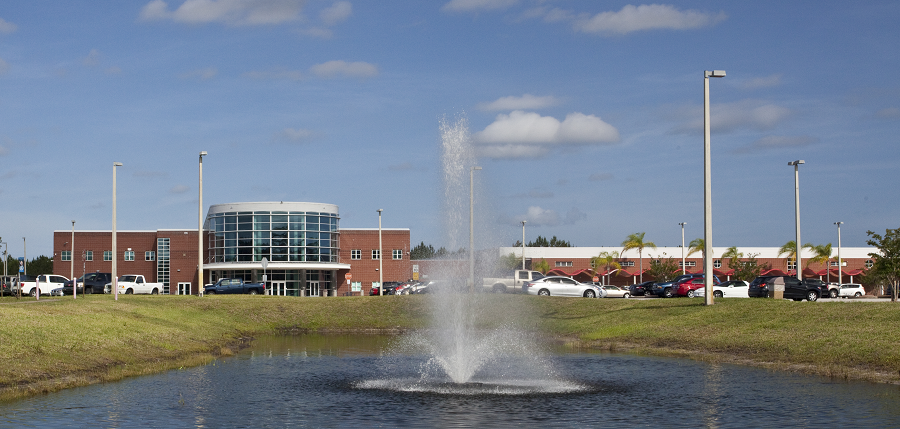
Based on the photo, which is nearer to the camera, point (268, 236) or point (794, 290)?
point (794, 290)

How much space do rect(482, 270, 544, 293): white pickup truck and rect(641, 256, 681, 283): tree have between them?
38.3m

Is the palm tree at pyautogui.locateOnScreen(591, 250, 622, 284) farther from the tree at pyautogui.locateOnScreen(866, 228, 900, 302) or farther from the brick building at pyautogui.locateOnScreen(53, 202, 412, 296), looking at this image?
the tree at pyautogui.locateOnScreen(866, 228, 900, 302)

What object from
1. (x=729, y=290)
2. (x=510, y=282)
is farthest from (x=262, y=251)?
(x=729, y=290)

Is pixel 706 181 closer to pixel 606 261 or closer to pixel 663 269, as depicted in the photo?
pixel 663 269

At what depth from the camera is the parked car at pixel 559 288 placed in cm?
5362

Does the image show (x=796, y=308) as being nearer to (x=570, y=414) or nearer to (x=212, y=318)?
(x=570, y=414)

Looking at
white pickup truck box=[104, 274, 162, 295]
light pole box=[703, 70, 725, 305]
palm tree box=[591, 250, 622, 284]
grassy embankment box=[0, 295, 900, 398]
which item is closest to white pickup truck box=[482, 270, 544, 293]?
grassy embankment box=[0, 295, 900, 398]

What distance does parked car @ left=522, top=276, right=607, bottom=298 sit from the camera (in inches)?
2111

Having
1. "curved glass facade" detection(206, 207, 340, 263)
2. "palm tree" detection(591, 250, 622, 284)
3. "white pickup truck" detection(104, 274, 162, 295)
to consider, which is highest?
"curved glass facade" detection(206, 207, 340, 263)

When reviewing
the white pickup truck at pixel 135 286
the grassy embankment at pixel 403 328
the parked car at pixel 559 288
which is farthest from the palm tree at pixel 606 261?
the grassy embankment at pixel 403 328

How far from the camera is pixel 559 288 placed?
53.7 metres

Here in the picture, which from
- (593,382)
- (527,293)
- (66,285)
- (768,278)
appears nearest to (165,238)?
(66,285)

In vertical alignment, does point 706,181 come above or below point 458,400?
above

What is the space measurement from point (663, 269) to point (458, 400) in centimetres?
7950
